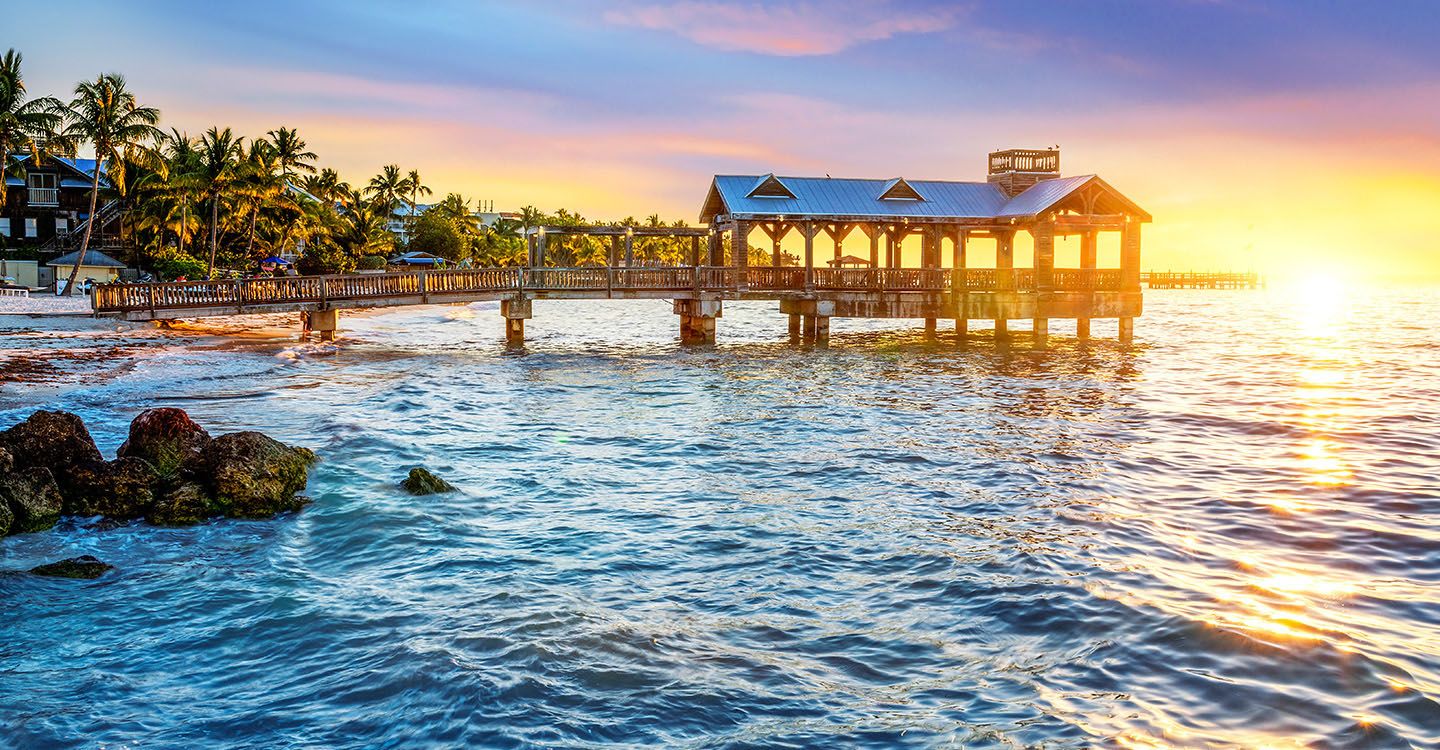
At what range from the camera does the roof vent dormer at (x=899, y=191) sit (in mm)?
40656

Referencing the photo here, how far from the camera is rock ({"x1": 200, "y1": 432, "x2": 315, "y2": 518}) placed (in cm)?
1257

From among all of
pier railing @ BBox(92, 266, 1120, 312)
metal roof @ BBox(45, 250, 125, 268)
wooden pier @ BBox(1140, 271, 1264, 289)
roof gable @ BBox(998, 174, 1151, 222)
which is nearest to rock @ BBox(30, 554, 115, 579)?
pier railing @ BBox(92, 266, 1120, 312)

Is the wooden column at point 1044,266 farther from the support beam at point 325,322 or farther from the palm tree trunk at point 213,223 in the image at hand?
the palm tree trunk at point 213,223

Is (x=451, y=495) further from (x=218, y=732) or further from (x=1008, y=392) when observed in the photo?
(x=1008, y=392)

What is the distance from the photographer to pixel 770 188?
130 ft

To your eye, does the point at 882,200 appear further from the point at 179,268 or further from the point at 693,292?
the point at 179,268

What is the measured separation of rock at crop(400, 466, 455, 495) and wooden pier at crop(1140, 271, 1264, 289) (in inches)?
4954

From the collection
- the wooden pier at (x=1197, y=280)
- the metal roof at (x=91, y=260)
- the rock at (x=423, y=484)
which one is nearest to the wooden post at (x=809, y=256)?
the rock at (x=423, y=484)

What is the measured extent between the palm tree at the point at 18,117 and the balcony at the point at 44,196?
20824 mm

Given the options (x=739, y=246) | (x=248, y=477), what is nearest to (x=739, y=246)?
(x=739, y=246)

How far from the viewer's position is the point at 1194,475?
15.7 m

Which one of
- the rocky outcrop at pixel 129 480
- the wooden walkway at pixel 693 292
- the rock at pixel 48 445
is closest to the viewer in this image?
the rocky outcrop at pixel 129 480

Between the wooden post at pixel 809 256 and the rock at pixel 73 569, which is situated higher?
the wooden post at pixel 809 256

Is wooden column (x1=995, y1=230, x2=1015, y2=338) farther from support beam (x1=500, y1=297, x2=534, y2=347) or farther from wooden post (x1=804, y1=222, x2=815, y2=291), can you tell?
support beam (x1=500, y1=297, x2=534, y2=347)
